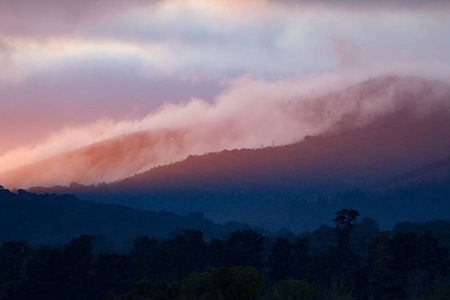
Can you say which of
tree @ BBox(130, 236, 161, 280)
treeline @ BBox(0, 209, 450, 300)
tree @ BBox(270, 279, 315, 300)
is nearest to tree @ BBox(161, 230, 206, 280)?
treeline @ BBox(0, 209, 450, 300)

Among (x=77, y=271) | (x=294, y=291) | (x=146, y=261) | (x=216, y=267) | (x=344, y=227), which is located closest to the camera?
(x=294, y=291)

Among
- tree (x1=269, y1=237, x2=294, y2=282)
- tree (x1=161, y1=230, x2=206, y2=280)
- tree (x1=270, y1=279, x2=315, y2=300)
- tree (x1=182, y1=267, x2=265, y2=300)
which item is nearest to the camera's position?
tree (x1=182, y1=267, x2=265, y2=300)

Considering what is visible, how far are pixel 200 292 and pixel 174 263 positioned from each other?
3466 cm

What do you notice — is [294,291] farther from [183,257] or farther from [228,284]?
[183,257]

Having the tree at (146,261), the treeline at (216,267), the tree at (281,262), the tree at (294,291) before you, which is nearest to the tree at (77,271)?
the treeline at (216,267)

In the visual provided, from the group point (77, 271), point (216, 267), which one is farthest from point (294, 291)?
point (77, 271)

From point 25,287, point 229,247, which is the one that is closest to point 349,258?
point 229,247

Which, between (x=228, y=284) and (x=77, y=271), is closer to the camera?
(x=228, y=284)

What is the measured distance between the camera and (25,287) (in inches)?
3610

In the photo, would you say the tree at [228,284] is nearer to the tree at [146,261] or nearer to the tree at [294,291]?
the tree at [294,291]

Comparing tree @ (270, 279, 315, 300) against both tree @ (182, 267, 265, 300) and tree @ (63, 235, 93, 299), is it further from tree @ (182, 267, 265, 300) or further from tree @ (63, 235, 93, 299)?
tree @ (63, 235, 93, 299)

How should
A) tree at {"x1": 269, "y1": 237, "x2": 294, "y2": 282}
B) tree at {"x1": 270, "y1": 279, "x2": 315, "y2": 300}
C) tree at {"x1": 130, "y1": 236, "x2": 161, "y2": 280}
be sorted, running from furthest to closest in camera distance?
tree at {"x1": 269, "y1": 237, "x2": 294, "y2": 282} → tree at {"x1": 130, "y1": 236, "x2": 161, "y2": 280} → tree at {"x1": 270, "y1": 279, "x2": 315, "y2": 300}

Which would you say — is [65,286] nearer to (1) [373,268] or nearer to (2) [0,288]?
(2) [0,288]

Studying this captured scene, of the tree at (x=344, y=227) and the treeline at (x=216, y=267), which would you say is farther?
the tree at (x=344, y=227)
